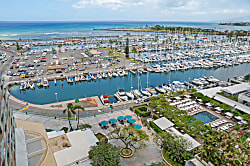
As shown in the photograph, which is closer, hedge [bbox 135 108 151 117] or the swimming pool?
hedge [bbox 135 108 151 117]

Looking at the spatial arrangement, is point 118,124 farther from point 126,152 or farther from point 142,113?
point 126,152

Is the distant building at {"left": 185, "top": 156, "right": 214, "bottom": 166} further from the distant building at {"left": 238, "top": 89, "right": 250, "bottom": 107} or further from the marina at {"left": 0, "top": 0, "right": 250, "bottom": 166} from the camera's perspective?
the distant building at {"left": 238, "top": 89, "right": 250, "bottom": 107}

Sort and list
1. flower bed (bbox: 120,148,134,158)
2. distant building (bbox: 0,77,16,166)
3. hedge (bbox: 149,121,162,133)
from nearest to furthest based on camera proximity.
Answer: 1. distant building (bbox: 0,77,16,166)
2. flower bed (bbox: 120,148,134,158)
3. hedge (bbox: 149,121,162,133)

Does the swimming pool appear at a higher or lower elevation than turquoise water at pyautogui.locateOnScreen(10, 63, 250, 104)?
lower

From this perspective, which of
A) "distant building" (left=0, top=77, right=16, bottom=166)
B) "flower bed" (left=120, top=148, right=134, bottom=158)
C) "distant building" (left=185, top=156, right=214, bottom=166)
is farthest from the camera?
"flower bed" (left=120, top=148, right=134, bottom=158)

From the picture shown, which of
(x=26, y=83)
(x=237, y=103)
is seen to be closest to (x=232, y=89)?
(x=237, y=103)

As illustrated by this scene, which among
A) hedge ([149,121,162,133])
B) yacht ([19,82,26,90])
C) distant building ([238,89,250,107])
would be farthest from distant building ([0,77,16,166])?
distant building ([238,89,250,107])
